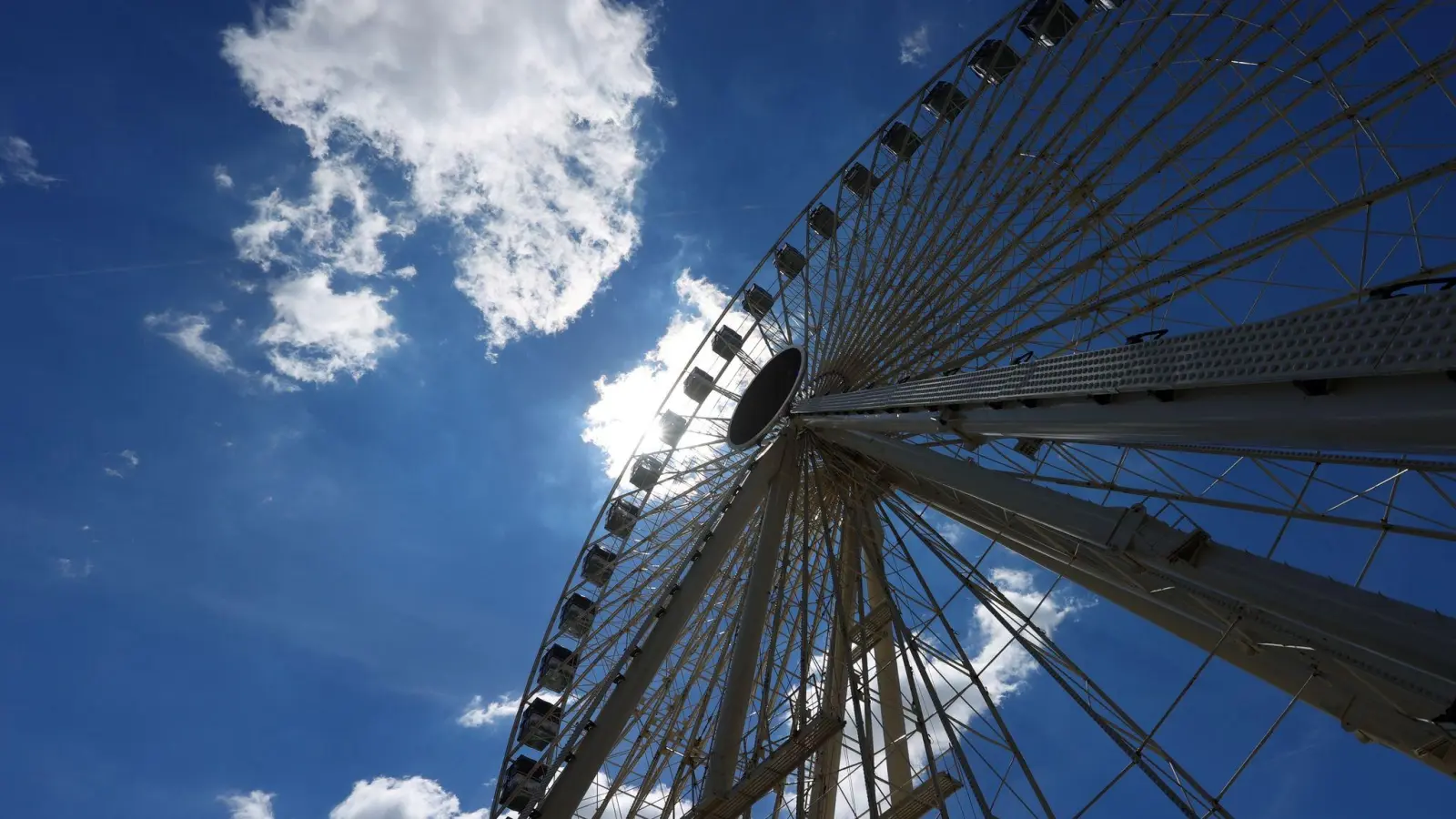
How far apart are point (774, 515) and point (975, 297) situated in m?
5.76

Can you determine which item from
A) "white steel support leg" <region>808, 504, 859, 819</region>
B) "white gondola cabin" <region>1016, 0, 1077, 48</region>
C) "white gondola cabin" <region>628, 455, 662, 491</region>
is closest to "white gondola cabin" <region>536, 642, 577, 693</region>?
"white gondola cabin" <region>628, 455, 662, 491</region>

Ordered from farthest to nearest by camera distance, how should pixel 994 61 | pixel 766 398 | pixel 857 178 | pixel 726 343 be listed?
pixel 726 343, pixel 857 178, pixel 766 398, pixel 994 61

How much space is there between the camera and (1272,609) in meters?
6.70

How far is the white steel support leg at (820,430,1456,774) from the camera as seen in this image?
5.96m

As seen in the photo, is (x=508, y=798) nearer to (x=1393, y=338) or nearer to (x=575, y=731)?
(x=575, y=731)

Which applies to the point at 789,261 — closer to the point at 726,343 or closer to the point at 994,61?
the point at 726,343

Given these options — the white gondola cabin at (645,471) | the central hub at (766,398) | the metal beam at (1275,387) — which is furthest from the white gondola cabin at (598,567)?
the metal beam at (1275,387)

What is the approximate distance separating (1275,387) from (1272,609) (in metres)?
2.03

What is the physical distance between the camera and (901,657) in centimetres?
1278

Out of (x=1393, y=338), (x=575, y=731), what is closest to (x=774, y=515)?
(x=575, y=731)

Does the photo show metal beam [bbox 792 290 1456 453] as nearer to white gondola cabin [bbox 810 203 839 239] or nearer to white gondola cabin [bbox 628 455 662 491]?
white gondola cabin [bbox 810 203 839 239]

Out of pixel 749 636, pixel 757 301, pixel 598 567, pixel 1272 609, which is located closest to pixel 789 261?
pixel 757 301

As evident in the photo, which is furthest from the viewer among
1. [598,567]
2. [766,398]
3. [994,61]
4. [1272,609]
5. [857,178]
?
[598,567]

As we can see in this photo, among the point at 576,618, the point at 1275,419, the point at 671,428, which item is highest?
the point at 671,428
